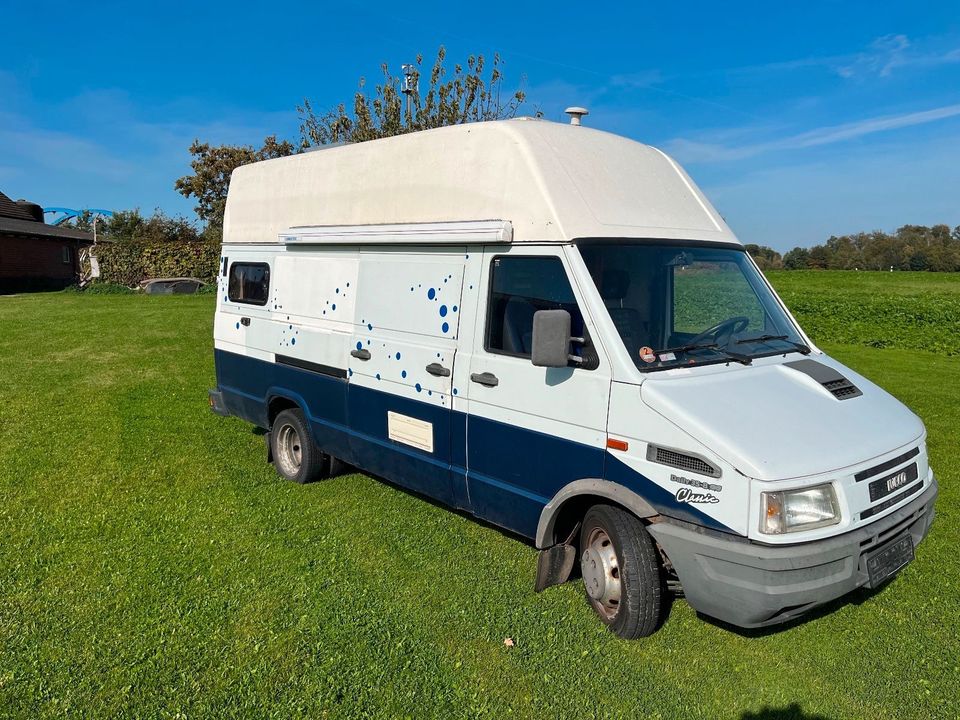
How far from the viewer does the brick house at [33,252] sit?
33688mm

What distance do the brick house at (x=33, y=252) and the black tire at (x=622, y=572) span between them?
36695 millimetres

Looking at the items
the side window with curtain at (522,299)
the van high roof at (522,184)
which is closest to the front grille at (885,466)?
the side window with curtain at (522,299)

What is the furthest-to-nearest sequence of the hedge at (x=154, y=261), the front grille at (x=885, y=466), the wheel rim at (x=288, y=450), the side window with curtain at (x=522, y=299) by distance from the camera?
the hedge at (x=154, y=261)
the wheel rim at (x=288, y=450)
the side window with curtain at (x=522, y=299)
the front grille at (x=885, y=466)

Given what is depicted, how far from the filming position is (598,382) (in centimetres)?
395

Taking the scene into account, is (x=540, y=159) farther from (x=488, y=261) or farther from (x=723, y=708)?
(x=723, y=708)

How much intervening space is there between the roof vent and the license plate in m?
0.84

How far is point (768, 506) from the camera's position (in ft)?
10.9

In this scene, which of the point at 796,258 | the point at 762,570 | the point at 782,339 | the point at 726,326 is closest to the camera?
the point at 762,570

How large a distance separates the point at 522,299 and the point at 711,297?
4.39 feet

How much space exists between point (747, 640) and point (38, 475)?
6586mm

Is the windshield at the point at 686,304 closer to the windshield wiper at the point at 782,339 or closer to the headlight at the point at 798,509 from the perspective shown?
the windshield wiper at the point at 782,339

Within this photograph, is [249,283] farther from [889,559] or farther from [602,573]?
[889,559]

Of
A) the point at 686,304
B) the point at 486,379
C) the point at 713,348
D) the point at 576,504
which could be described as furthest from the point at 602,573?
the point at 686,304

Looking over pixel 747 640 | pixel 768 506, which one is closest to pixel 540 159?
pixel 768 506
